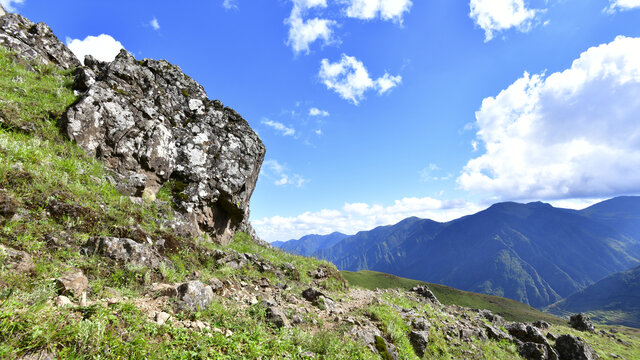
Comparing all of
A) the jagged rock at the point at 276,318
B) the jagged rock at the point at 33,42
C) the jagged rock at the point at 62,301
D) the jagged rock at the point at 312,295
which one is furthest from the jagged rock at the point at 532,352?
the jagged rock at the point at 33,42

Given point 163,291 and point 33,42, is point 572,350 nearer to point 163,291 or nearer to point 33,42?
point 163,291

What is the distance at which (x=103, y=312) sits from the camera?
530 centimetres

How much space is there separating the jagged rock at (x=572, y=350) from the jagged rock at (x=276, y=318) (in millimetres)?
24398

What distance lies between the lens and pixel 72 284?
19.4ft

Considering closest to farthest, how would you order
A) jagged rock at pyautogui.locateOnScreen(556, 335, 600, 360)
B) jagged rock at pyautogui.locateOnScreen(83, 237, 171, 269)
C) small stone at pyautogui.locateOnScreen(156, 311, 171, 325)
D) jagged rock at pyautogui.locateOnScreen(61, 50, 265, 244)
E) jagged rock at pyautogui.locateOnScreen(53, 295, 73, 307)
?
jagged rock at pyautogui.locateOnScreen(53, 295, 73, 307) < small stone at pyautogui.locateOnScreen(156, 311, 171, 325) < jagged rock at pyautogui.locateOnScreen(83, 237, 171, 269) < jagged rock at pyautogui.locateOnScreen(61, 50, 265, 244) < jagged rock at pyautogui.locateOnScreen(556, 335, 600, 360)

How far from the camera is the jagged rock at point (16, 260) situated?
568 cm

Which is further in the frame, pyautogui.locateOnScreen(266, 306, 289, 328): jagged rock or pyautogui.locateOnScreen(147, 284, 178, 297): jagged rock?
pyautogui.locateOnScreen(266, 306, 289, 328): jagged rock

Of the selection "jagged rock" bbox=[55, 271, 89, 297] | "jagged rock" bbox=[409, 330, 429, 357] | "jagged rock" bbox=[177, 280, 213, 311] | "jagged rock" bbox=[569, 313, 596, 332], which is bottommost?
"jagged rock" bbox=[569, 313, 596, 332]

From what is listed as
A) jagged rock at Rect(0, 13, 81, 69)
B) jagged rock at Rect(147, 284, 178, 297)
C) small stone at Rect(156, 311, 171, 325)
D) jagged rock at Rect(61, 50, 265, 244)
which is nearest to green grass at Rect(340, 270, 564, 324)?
jagged rock at Rect(61, 50, 265, 244)

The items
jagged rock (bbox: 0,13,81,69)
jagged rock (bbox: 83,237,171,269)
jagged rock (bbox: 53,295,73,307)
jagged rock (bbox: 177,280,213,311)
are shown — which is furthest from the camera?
jagged rock (bbox: 0,13,81,69)

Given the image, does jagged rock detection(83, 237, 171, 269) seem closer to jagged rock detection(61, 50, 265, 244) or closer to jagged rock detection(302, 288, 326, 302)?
jagged rock detection(61, 50, 265, 244)

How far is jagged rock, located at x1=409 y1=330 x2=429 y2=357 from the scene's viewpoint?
38.1ft

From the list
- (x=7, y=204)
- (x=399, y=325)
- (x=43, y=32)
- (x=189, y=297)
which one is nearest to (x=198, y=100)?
(x=43, y=32)

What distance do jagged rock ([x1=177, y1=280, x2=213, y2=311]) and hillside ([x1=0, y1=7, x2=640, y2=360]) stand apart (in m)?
0.05
